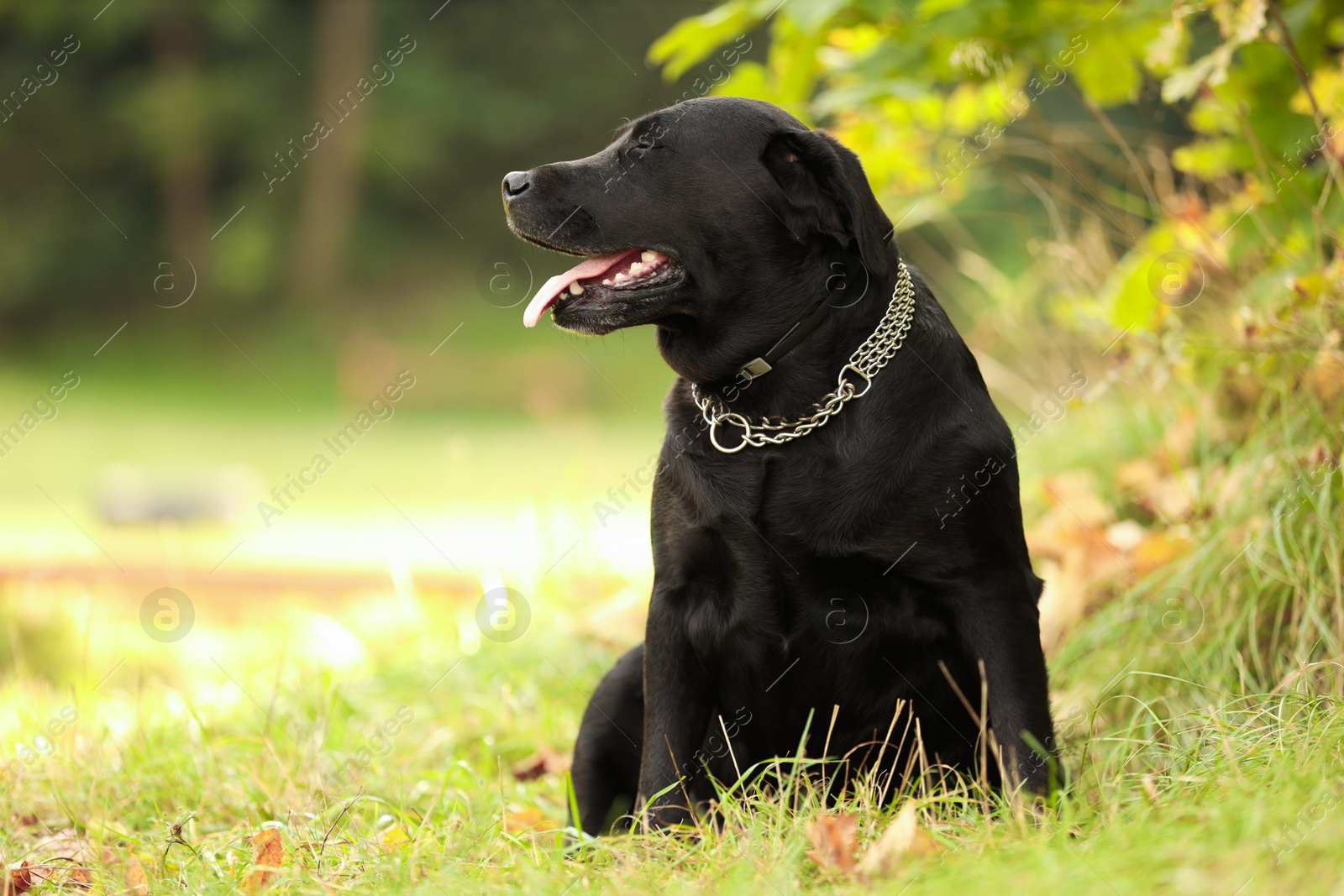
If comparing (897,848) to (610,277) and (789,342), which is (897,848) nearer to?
Answer: (789,342)

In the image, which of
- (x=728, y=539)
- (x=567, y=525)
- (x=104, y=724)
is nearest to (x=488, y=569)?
(x=567, y=525)

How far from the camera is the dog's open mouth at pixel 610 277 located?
2.36 metres

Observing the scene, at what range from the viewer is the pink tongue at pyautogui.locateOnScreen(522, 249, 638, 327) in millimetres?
2389

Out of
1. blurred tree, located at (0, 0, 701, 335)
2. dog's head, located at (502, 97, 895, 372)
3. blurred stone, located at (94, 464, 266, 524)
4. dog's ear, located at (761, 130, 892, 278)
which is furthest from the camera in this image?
blurred tree, located at (0, 0, 701, 335)

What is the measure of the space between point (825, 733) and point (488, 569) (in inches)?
109

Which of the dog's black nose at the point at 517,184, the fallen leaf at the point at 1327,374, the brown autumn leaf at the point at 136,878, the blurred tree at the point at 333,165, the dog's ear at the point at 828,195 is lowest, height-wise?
the fallen leaf at the point at 1327,374

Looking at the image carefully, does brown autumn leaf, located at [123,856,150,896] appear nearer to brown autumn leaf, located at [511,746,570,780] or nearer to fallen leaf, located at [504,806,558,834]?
fallen leaf, located at [504,806,558,834]

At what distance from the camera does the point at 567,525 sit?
4.96 meters

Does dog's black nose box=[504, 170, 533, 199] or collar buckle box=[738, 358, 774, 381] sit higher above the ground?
dog's black nose box=[504, 170, 533, 199]

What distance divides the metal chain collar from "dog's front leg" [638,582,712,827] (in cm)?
33

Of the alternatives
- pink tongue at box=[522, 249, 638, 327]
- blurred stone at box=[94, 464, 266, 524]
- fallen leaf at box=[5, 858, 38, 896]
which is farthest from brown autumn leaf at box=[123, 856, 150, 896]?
blurred stone at box=[94, 464, 266, 524]

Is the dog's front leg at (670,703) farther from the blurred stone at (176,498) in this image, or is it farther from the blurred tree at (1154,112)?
the blurred stone at (176,498)

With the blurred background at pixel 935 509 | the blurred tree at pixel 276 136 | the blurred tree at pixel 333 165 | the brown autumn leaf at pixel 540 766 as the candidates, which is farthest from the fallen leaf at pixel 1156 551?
the blurred tree at pixel 333 165

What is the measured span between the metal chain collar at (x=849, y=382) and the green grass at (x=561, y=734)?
617mm
